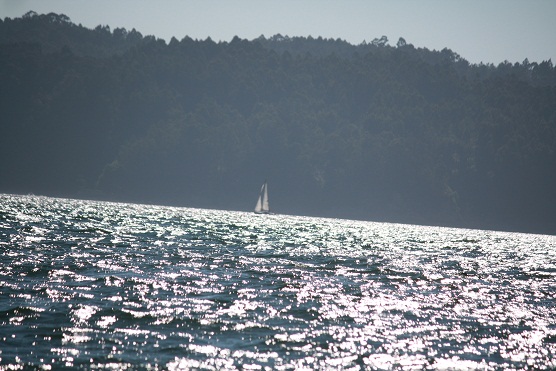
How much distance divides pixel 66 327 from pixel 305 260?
26.3m

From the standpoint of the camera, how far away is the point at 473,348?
61.5 feet

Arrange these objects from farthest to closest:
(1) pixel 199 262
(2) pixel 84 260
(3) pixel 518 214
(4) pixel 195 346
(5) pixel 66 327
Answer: (3) pixel 518 214
(1) pixel 199 262
(2) pixel 84 260
(5) pixel 66 327
(4) pixel 195 346

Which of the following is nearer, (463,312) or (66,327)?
(66,327)

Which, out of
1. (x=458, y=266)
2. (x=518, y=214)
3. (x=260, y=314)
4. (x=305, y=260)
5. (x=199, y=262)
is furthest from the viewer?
(x=518, y=214)

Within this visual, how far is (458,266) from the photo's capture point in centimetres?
4622

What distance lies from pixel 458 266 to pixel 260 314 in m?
27.9

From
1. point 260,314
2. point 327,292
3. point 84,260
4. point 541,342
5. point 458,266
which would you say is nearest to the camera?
point 541,342

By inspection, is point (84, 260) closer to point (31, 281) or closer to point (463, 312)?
point (31, 281)

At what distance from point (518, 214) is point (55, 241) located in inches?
6983

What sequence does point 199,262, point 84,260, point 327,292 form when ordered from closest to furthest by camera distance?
point 327,292 → point 84,260 → point 199,262

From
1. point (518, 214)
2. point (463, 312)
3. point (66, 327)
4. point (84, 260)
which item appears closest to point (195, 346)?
point (66, 327)

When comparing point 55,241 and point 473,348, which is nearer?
point 473,348

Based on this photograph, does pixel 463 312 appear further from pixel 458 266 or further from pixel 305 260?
pixel 458 266

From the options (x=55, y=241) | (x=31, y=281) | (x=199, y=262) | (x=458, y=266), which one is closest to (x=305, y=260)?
(x=199, y=262)
